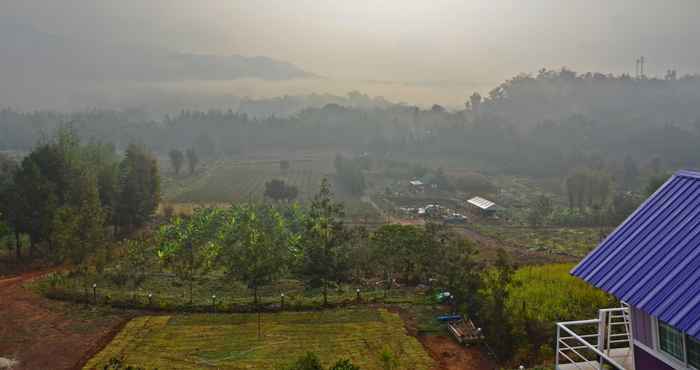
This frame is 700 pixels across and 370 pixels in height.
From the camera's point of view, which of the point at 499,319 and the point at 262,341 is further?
the point at 262,341

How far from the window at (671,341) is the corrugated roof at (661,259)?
63 centimetres

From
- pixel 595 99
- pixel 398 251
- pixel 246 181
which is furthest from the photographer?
pixel 595 99

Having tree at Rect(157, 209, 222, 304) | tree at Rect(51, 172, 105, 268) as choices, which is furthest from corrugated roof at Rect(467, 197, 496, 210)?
tree at Rect(51, 172, 105, 268)

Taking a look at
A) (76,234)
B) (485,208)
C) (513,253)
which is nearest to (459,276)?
(513,253)

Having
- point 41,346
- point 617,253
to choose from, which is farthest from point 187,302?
point 617,253

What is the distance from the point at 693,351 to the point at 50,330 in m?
17.2

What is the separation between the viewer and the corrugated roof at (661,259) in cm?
648

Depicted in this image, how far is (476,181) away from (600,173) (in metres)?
13.8

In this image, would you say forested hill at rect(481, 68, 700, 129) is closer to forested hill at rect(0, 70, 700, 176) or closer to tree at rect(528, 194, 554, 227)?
forested hill at rect(0, 70, 700, 176)

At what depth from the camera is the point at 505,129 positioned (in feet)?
311

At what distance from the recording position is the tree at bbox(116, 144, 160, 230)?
33.4 metres

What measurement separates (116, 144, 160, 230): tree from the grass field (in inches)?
713

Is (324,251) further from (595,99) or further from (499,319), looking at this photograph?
(595,99)

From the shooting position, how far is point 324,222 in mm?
19891
